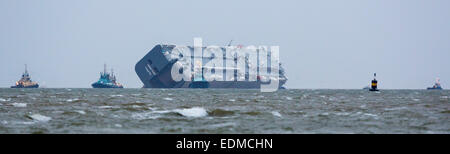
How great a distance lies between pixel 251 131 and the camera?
18328 millimetres
